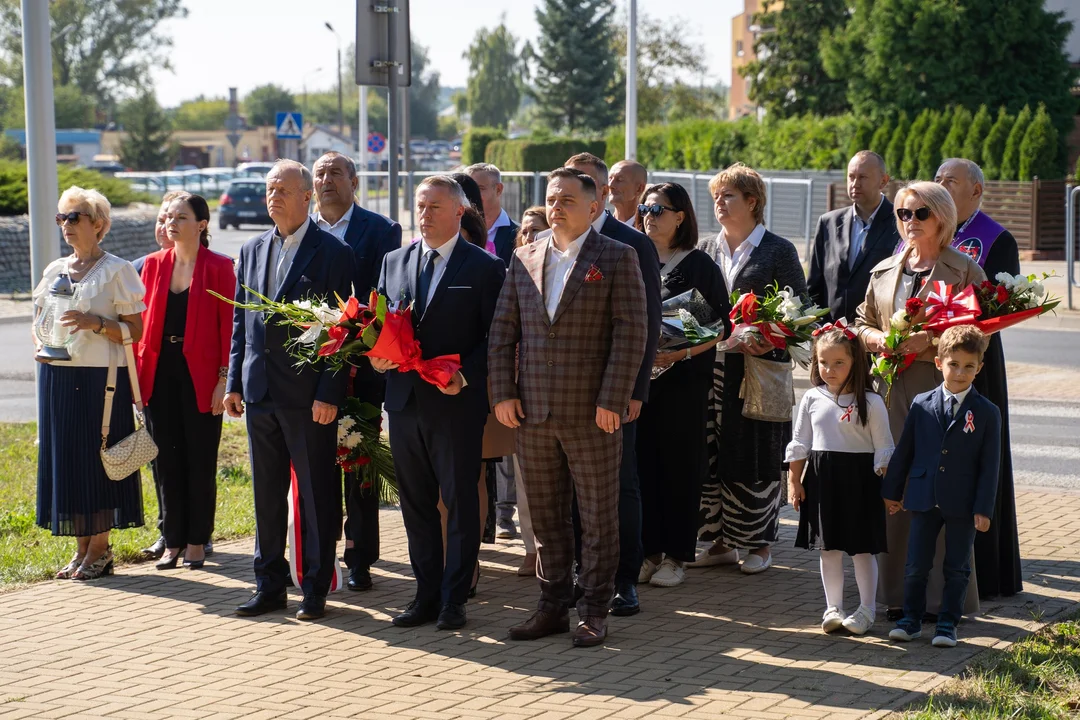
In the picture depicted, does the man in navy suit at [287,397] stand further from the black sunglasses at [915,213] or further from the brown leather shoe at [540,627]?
the black sunglasses at [915,213]

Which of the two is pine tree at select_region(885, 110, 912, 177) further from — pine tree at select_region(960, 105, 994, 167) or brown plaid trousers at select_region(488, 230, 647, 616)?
brown plaid trousers at select_region(488, 230, 647, 616)

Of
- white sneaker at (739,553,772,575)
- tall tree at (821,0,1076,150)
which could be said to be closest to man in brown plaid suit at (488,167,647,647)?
white sneaker at (739,553,772,575)

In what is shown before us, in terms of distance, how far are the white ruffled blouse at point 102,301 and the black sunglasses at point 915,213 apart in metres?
4.05

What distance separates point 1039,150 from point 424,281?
27008 mm

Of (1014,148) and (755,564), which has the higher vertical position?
(1014,148)

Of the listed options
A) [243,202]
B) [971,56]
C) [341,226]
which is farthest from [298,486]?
[243,202]

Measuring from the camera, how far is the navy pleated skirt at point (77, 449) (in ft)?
24.6

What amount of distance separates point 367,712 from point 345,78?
6964 inches

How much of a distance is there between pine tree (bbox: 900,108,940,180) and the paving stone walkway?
2773 cm

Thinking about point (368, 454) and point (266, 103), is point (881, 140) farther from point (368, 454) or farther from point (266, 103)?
point (266, 103)

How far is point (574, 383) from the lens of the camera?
6.09 metres

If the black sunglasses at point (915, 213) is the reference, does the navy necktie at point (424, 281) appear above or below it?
below

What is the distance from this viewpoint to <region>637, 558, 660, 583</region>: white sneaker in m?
7.43

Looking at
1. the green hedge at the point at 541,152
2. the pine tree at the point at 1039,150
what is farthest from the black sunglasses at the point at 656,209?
the green hedge at the point at 541,152
